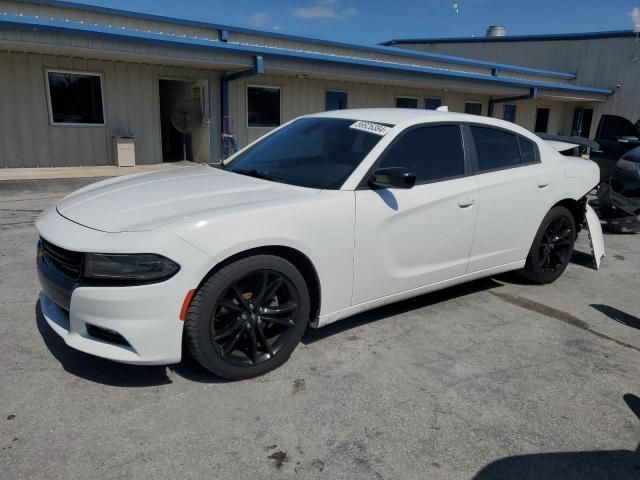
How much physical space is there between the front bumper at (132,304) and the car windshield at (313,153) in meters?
1.07

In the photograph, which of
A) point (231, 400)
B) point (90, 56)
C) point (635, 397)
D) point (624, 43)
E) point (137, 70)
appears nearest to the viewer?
point (231, 400)

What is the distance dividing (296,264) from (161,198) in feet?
2.96

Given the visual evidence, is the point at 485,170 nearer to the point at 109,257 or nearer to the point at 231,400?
the point at 231,400

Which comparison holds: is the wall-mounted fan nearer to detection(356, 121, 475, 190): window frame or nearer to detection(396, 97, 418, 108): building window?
→ detection(396, 97, 418, 108): building window

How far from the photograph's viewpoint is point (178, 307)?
2.56 meters

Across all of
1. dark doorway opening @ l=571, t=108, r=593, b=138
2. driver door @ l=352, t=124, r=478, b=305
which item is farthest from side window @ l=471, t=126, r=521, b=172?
dark doorway opening @ l=571, t=108, r=593, b=138

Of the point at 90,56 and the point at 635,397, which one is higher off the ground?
the point at 90,56

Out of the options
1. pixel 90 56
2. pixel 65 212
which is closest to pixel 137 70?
pixel 90 56

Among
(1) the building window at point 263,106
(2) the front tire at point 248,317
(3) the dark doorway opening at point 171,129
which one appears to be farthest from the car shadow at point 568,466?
(1) the building window at point 263,106

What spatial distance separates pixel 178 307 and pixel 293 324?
76cm

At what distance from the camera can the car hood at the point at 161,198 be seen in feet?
8.87

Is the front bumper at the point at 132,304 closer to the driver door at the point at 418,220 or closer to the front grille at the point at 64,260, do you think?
the front grille at the point at 64,260

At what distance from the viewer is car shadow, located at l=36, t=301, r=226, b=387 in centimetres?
289

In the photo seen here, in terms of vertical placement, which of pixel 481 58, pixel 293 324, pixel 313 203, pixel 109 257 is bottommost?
pixel 293 324
